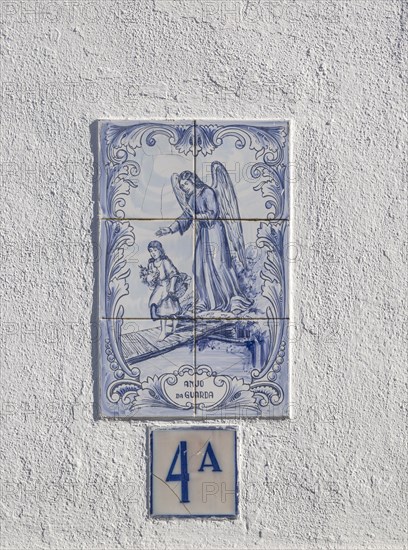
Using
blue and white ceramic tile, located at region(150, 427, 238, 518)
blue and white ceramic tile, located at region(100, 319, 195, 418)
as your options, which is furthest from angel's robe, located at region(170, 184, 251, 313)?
blue and white ceramic tile, located at region(150, 427, 238, 518)

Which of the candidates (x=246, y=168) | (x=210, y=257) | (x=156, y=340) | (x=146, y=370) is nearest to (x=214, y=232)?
(x=210, y=257)

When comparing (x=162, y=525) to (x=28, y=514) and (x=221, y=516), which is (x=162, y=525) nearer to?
(x=221, y=516)

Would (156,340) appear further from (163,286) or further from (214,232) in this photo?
(214,232)

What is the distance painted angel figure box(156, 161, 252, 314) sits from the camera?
3.03m

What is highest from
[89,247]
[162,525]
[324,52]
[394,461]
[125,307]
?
[324,52]

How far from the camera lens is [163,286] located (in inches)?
119

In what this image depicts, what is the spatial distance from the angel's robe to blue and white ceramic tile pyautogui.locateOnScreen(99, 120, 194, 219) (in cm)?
6

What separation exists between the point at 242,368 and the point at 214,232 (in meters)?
0.46

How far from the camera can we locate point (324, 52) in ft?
9.98

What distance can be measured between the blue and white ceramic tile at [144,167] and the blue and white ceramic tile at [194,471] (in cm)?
73

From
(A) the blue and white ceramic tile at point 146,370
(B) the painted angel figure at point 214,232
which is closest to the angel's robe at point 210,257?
(B) the painted angel figure at point 214,232

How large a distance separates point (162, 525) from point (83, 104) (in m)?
1.42

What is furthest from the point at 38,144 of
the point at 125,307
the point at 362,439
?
the point at 362,439

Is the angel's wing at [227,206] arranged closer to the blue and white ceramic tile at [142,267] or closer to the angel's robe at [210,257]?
the angel's robe at [210,257]
